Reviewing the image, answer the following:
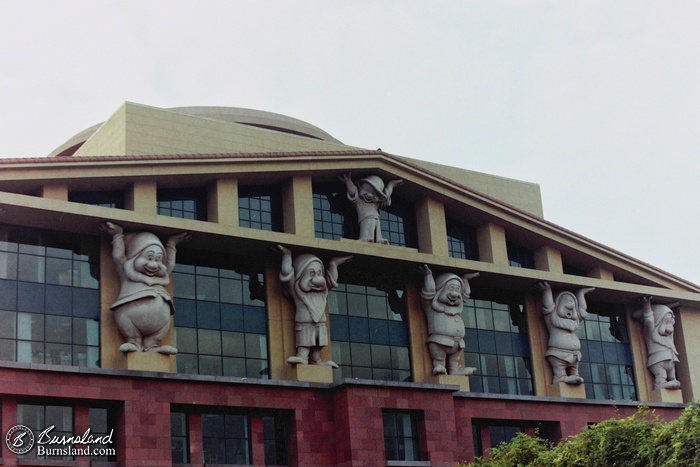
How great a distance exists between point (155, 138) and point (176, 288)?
494 centimetres

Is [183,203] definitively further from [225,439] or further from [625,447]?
[625,447]

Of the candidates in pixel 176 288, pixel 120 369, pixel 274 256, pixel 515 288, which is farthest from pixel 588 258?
pixel 120 369

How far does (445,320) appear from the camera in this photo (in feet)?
126

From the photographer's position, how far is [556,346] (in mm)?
40844

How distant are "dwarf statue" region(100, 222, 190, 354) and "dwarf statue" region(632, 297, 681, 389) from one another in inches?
762

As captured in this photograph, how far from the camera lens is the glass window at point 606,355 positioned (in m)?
42.2

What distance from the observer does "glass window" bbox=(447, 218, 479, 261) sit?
41219 millimetres

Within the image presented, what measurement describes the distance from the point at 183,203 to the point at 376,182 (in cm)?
687

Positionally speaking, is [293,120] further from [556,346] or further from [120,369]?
[120,369]

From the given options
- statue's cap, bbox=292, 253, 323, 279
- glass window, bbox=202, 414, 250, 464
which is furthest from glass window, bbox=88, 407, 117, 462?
statue's cap, bbox=292, 253, 323, 279

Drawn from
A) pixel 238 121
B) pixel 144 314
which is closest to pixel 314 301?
pixel 144 314

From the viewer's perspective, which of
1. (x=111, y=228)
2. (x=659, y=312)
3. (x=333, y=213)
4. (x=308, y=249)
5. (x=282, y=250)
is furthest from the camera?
(x=659, y=312)

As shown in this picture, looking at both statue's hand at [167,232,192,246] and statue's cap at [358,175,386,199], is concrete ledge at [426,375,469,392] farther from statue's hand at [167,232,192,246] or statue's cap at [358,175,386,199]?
statue's hand at [167,232,192,246]

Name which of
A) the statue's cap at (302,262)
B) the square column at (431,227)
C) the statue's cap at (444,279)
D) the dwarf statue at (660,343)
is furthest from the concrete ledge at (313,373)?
the dwarf statue at (660,343)
